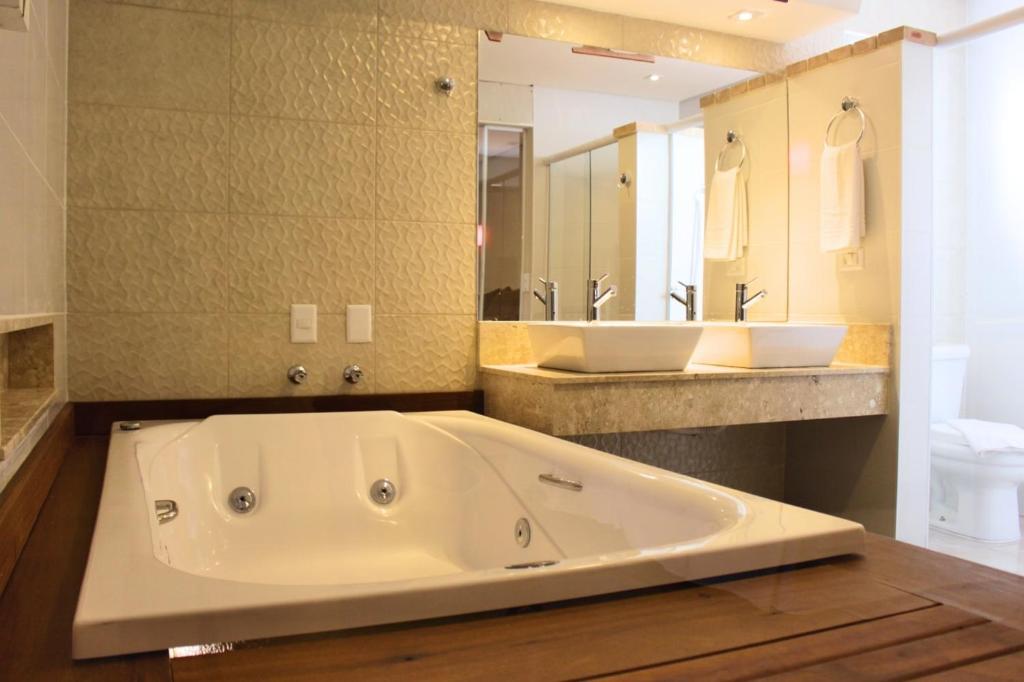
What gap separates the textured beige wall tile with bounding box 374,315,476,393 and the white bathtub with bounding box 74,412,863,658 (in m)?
0.22

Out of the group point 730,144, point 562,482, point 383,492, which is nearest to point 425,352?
point 383,492

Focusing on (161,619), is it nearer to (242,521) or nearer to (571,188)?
(242,521)

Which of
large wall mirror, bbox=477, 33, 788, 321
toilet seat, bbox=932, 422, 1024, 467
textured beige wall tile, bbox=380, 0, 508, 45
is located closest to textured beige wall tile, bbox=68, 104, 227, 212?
textured beige wall tile, bbox=380, 0, 508, 45

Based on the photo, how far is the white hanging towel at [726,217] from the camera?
3.02 metres

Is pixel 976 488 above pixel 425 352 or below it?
below

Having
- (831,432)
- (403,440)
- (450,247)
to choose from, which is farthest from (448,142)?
(831,432)

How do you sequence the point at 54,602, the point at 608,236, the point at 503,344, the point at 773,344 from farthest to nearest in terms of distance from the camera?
the point at 608,236 → the point at 503,344 → the point at 773,344 → the point at 54,602

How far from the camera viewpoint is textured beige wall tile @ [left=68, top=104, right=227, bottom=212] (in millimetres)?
2213

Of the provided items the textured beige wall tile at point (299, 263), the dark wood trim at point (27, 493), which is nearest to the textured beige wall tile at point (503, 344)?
the textured beige wall tile at point (299, 263)

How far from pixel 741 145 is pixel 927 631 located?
2.40m

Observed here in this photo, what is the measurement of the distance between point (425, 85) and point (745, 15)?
113 cm

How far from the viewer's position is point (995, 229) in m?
3.37

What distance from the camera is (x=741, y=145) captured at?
3068 mm

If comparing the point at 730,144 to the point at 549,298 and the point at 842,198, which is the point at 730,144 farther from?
the point at 549,298
